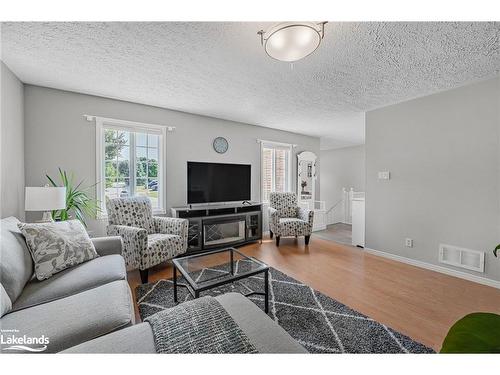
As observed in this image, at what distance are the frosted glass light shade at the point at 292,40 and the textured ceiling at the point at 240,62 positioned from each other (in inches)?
6.4

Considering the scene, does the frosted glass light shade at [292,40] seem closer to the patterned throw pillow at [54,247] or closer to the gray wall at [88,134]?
the patterned throw pillow at [54,247]

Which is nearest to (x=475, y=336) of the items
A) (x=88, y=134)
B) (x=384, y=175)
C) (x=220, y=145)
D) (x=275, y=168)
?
(x=384, y=175)

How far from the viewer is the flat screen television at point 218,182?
3467mm

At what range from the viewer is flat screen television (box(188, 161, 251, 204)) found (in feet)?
11.4

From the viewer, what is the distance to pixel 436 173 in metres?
2.69

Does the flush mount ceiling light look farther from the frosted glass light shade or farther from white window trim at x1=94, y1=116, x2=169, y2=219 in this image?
white window trim at x1=94, y1=116, x2=169, y2=219

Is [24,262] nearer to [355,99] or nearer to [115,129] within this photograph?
[115,129]

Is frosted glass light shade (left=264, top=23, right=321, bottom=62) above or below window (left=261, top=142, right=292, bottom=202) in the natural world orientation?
above

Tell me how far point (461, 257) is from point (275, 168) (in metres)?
3.13

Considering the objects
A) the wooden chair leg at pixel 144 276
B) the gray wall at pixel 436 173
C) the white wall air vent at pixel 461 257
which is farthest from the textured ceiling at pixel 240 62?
the wooden chair leg at pixel 144 276

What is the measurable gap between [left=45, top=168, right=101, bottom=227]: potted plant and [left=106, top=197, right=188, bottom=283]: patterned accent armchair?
0.32m

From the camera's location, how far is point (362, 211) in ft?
12.0

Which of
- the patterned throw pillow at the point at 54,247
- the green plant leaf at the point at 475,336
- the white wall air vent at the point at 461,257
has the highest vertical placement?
the green plant leaf at the point at 475,336

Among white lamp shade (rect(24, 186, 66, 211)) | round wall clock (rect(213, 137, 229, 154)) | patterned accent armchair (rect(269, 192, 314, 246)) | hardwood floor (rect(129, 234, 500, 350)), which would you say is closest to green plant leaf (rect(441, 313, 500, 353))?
hardwood floor (rect(129, 234, 500, 350))
